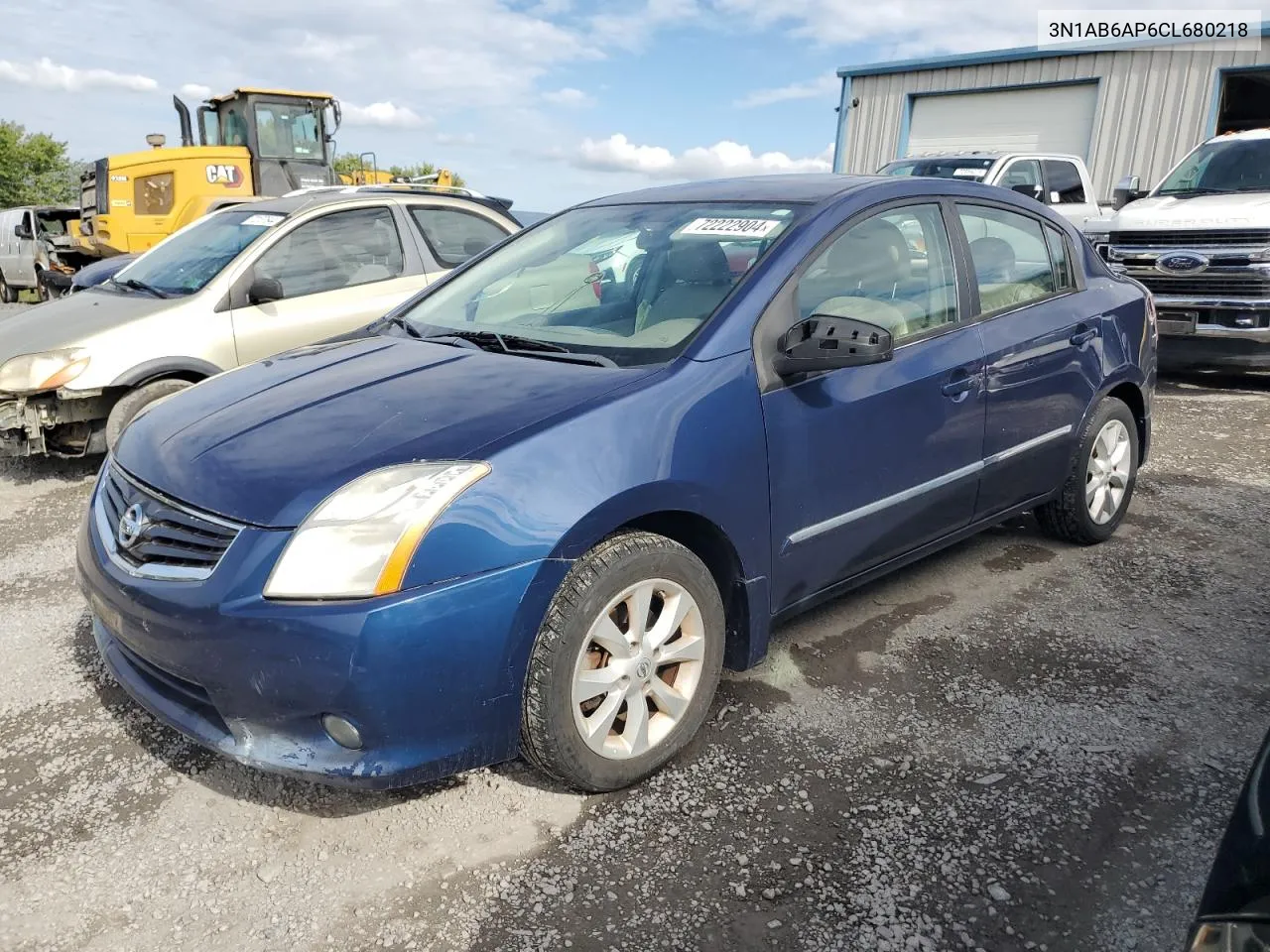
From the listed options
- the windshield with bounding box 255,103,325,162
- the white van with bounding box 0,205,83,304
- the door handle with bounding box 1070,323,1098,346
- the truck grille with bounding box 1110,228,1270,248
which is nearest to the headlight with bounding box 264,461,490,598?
the door handle with bounding box 1070,323,1098,346

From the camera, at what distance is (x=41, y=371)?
16.6ft

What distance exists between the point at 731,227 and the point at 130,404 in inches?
143

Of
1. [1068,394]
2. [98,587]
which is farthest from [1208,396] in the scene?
[98,587]

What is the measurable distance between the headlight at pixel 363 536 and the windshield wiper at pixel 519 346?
0.66 meters

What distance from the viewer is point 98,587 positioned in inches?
101

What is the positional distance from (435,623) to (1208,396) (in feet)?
25.1

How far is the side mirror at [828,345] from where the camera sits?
269 cm

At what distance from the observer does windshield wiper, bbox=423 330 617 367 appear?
2.82 metres

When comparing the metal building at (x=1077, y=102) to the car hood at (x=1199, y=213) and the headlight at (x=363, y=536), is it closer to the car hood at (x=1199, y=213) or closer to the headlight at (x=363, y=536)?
the car hood at (x=1199, y=213)

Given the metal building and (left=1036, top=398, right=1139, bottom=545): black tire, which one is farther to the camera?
the metal building

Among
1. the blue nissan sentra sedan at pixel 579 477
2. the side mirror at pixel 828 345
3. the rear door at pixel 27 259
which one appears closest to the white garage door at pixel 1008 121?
the blue nissan sentra sedan at pixel 579 477

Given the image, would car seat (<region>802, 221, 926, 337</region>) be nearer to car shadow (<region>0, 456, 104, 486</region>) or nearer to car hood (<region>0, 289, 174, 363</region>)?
car hood (<region>0, 289, 174, 363</region>)

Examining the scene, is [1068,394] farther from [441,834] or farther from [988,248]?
[441,834]

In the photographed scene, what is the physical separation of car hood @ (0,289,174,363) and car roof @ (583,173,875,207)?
3065mm
